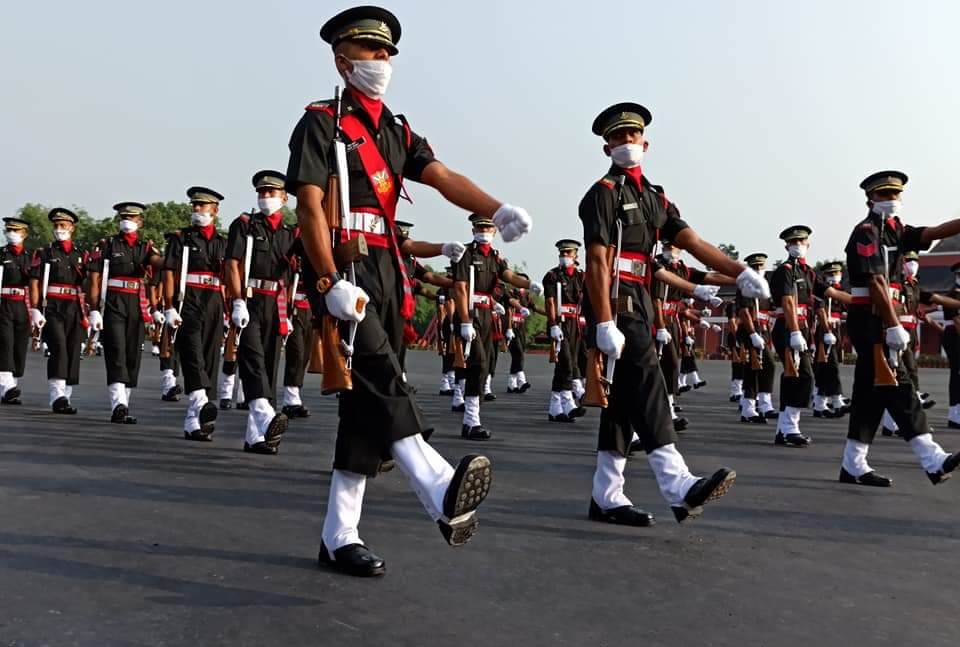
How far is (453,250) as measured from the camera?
557 centimetres

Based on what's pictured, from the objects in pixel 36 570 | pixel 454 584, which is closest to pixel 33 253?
pixel 36 570

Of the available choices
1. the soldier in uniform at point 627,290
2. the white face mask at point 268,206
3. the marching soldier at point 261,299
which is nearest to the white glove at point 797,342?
the soldier in uniform at point 627,290

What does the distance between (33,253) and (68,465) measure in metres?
6.96

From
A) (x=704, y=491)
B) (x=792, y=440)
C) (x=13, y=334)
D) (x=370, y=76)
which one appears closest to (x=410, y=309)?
(x=370, y=76)

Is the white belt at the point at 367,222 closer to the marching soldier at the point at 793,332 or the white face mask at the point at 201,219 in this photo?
the white face mask at the point at 201,219

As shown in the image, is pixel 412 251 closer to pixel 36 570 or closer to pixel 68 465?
pixel 36 570

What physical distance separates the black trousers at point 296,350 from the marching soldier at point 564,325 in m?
3.40

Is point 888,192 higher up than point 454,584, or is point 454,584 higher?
point 888,192

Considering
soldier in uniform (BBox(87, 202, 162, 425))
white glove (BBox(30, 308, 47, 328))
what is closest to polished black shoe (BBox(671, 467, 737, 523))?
soldier in uniform (BBox(87, 202, 162, 425))

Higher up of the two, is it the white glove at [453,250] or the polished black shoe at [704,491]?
the white glove at [453,250]

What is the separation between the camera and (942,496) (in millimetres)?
6887

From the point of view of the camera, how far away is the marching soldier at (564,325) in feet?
41.3

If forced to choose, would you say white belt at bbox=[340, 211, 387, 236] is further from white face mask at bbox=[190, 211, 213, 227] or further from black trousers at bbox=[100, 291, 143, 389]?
black trousers at bbox=[100, 291, 143, 389]

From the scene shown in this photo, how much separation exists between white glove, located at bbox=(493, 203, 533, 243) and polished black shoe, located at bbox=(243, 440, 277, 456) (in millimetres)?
4724
